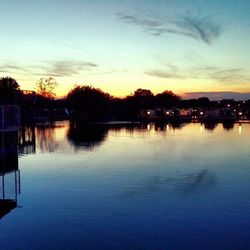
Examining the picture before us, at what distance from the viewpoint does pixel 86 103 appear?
500ft

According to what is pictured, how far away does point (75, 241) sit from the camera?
18297mm

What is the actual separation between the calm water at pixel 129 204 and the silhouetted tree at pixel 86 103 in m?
106

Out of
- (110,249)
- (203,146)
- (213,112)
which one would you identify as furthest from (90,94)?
Result: (110,249)

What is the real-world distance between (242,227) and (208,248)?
3282mm

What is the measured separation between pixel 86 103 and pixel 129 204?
129018mm

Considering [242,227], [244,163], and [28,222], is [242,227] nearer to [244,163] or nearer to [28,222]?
[28,222]

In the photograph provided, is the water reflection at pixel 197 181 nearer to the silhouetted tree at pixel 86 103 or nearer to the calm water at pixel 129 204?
the calm water at pixel 129 204

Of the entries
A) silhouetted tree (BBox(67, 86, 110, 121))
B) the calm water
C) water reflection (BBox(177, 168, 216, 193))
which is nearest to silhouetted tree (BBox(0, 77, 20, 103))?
the calm water

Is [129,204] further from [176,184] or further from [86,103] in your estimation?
[86,103]

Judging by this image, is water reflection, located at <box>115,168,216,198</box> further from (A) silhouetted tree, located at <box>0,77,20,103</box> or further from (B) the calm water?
(A) silhouetted tree, located at <box>0,77,20,103</box>

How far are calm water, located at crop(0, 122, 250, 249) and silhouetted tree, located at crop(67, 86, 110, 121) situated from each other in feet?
347

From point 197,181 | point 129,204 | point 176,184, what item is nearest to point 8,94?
point 197,181

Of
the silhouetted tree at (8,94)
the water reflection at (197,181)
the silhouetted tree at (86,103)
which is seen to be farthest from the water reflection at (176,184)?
the silhouetted tree at (86,103)

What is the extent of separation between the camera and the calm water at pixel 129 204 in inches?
729
